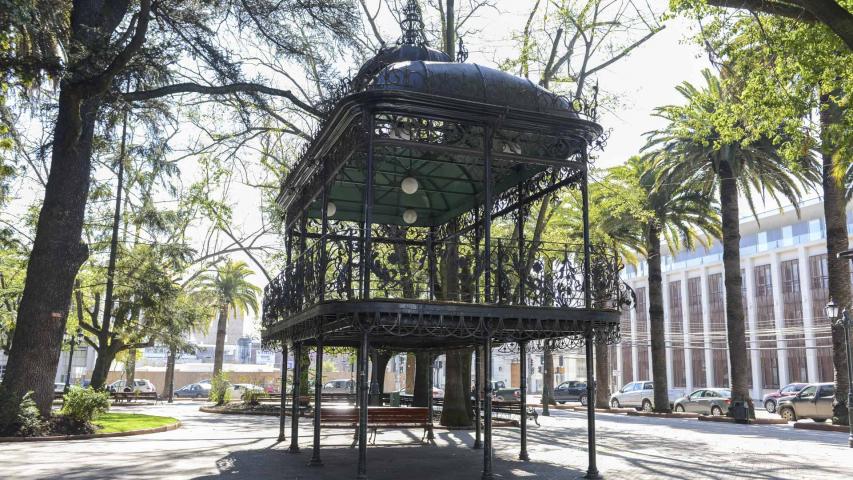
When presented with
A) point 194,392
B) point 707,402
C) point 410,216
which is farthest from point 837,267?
point 194,392

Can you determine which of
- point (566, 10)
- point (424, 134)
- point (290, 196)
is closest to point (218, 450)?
point (290, 196)

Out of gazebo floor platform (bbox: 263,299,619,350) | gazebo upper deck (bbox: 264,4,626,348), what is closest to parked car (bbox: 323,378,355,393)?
gazebo upper deck (bbox: 264,4,626,348)

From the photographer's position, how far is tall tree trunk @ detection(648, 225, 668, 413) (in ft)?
100

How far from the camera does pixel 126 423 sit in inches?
780

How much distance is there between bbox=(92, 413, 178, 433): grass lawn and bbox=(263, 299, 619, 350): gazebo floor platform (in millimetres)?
8700

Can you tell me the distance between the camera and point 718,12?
1305 cm

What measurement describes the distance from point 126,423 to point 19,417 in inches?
191

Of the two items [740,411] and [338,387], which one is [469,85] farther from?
[338,387]

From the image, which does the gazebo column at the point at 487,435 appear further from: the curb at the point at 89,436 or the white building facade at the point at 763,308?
the white building facade at the point at 763,308

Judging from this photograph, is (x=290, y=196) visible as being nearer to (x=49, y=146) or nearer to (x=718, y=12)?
(x=49, y=146)

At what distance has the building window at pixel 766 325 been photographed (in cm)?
5959

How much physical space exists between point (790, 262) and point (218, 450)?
193ft

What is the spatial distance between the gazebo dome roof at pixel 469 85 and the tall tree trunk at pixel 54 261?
9.18m

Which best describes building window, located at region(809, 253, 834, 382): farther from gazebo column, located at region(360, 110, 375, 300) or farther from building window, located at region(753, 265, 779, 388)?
gazebo column, located at region(360, 110, 375, 300)
